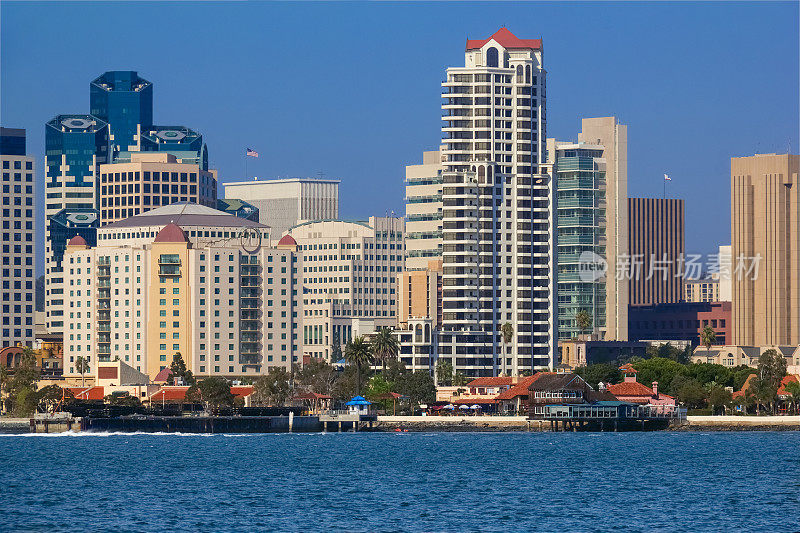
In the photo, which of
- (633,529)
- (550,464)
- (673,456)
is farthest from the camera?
(673,456)

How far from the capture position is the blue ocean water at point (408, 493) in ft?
402

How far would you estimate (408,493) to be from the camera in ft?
483

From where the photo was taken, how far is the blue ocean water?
122 metres

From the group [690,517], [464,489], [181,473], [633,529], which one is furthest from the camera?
[181,473]

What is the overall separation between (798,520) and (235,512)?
4383 centimetres

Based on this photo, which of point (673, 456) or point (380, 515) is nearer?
point (380, 515)

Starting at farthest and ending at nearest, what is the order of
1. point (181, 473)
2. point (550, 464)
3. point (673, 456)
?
point (673, 456), point (550, 464), point (181, 473)

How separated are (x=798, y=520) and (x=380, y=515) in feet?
105

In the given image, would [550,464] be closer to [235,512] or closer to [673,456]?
[673,456]

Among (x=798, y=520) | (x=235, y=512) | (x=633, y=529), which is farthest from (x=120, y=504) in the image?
(x=798, y=520)

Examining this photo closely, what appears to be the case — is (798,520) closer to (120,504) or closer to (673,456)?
(120,504)

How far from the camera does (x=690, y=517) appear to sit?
12556cm

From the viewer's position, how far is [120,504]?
448ft

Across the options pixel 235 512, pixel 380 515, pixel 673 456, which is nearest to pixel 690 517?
pixel 380 515
